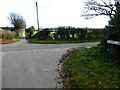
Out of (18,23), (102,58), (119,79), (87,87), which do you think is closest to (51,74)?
(87,87)

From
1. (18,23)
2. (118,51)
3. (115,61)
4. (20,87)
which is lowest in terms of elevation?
(20,87)

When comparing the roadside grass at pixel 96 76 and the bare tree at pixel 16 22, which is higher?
the bare tree at pixel 16 22

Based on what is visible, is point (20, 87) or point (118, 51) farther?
point (118, 51)

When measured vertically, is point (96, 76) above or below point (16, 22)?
below

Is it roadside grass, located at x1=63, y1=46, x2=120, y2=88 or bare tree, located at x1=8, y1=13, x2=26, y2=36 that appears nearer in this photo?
roadside grass, located at x1=63, y1=46, x2=120, y2=88

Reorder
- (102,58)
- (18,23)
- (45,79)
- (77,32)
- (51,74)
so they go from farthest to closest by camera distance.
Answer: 1. (18,23)
2. (77,32)
3. (102,58)
4. (51,74)
5. (45,79)

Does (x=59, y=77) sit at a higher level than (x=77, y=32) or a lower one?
lower

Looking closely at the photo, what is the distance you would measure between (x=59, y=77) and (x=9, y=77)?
222cm

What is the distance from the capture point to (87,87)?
345cm

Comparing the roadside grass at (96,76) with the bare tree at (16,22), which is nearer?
the roadside grass at (96,76)

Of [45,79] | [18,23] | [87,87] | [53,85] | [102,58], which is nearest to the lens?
[87,87]

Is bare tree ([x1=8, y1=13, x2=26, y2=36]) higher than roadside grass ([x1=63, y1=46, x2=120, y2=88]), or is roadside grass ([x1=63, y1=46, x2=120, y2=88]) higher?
bare tree ([x1=8, y1=13, x2=26, y2=36])

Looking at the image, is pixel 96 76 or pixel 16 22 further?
pixel 16 22

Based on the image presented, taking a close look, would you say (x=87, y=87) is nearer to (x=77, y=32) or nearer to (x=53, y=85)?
(x=53, y=85)
